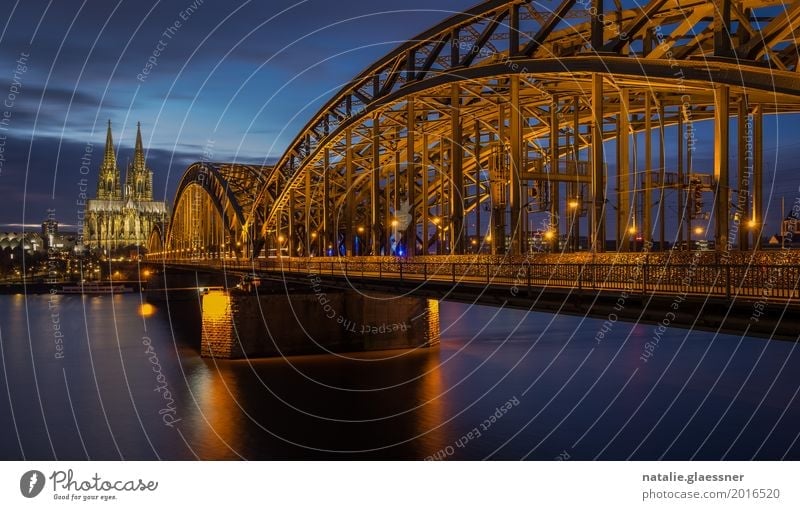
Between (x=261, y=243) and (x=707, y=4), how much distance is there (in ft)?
239

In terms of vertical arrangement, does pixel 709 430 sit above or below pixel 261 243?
below

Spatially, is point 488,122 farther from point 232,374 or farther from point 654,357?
point 232,374

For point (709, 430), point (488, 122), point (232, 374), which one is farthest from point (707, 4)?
point (488, 122)

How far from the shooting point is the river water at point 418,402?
32188mm

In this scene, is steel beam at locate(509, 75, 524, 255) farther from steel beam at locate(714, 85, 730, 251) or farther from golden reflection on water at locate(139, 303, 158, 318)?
Answer: golden reflection on water at locate(139, 303, 158, 318)

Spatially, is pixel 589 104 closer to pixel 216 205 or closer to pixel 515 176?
pixel 515 176

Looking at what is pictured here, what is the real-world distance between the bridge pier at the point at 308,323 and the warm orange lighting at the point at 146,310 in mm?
49132

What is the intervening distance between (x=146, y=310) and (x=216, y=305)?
60.4 m

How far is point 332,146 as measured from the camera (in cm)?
7162

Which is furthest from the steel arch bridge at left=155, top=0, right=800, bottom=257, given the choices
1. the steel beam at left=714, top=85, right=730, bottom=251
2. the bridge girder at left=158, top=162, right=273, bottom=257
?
the bridge girder at left=158, top=162, right=273, bottom=257

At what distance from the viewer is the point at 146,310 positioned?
108188 millimetres

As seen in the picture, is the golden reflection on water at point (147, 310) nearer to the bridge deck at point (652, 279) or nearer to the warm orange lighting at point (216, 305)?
the warm orange lighting at point (216, 305)
